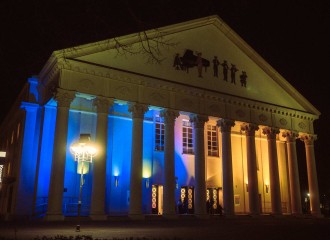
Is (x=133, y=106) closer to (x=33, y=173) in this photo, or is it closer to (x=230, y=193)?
(x=33, y=173)

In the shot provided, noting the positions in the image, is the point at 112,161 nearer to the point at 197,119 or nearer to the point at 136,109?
the point at 136,109

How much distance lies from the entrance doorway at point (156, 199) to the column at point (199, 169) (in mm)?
3290

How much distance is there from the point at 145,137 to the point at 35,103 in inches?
302

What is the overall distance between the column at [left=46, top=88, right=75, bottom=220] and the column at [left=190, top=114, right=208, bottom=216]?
8.56 meters

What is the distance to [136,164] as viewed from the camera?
67.7 ft

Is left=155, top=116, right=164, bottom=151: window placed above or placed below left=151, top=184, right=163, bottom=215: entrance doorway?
above

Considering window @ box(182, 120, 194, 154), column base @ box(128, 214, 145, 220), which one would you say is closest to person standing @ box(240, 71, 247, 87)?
window @ box(182, 120, 194, 154)

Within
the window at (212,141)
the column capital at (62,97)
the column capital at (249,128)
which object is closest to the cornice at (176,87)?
the column capital at (249,128)

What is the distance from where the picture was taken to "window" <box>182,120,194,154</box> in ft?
87.6

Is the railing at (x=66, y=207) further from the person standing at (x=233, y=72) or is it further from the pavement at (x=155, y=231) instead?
the person standing at (x=233, y=72)

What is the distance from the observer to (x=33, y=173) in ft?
70.4

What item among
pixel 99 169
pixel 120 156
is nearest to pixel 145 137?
pixel 120 156

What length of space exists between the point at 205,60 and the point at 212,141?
668 cm

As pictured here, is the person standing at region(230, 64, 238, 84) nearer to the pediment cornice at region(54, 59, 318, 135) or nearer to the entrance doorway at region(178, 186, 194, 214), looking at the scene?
the pediment cornice at region(54, 59, 318, 135)
